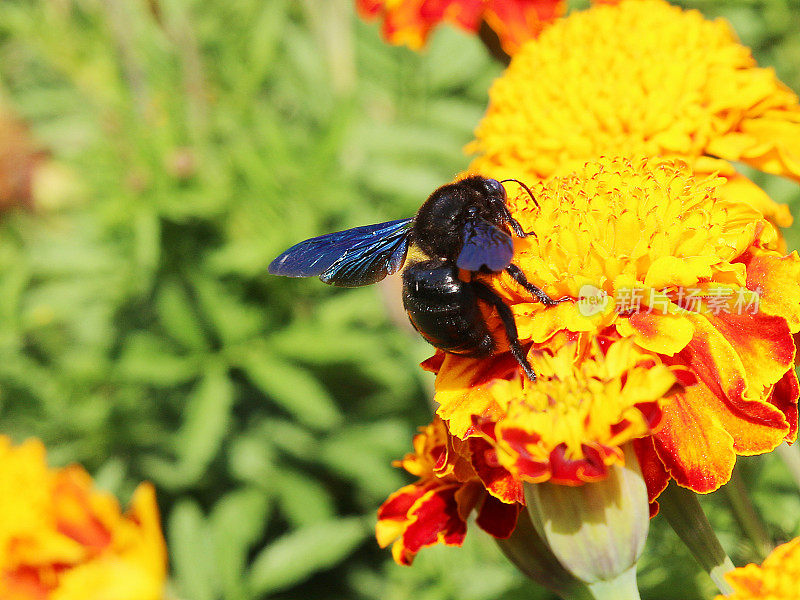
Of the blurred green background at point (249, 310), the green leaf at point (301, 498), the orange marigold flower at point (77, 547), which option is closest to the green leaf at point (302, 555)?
the blurred green background at point (249, 310)

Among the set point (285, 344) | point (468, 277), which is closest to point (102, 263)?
point (285, 344)

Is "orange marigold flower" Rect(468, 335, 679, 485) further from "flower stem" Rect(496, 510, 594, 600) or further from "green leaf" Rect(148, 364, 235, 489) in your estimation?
"green leaf" Rect(148, 364, 235, 489)

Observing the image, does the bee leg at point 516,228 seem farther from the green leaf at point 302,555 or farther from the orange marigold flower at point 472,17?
the green leaf at point 302,555

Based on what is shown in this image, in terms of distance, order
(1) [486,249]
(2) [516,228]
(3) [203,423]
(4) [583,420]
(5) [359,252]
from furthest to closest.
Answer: (3) [203,423] < (5) [359,252] < (2) [516,228] < (1) [486,249] < (4) [583,420]

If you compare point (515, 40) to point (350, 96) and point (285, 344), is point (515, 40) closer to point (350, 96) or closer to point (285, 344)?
point (350, 96)

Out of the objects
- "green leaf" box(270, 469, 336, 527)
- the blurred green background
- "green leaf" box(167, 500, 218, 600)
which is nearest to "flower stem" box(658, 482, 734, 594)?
the blurred green background

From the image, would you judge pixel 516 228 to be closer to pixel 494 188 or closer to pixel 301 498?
pixel 494 188

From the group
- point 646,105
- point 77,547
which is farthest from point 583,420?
point 77,547
